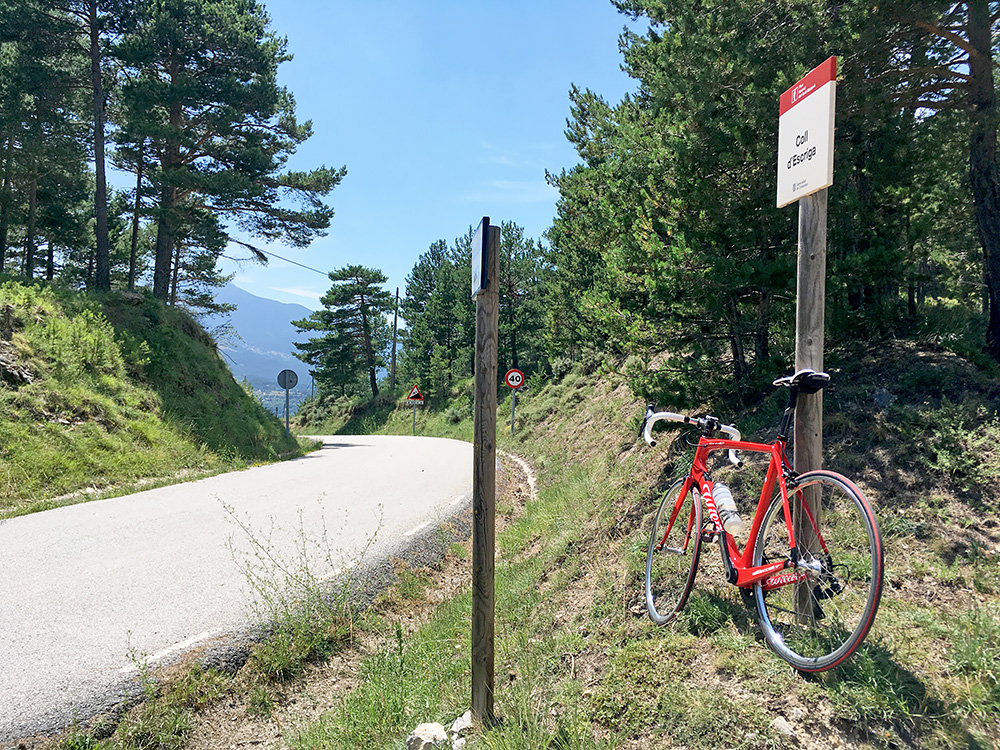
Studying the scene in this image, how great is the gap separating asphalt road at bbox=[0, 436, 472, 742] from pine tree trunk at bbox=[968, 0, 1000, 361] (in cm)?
808

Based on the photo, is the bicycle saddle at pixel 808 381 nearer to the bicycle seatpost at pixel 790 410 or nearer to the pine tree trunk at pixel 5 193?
the bicycle seatpost at pixel 790 410

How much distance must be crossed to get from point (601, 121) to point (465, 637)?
12.7m

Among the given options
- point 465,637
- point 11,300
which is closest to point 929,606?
point 465,637

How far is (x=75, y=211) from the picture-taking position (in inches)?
1088

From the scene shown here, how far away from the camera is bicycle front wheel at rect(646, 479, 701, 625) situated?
362 cm

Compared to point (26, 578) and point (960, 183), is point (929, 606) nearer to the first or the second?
point (26, 578)

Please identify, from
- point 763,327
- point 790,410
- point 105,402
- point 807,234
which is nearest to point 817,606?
point 790,410

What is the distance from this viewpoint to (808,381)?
3012 millimetres

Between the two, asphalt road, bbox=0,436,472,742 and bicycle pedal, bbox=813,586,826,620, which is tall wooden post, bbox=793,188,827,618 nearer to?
bicycle pedal, bbox=813,586,826,620

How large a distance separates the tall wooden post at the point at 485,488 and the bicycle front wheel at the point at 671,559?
1218mm

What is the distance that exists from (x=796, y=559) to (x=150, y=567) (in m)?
5.88

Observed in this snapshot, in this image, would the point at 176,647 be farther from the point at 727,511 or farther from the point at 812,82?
the point at 812,82

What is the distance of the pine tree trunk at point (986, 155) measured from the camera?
6602 mm

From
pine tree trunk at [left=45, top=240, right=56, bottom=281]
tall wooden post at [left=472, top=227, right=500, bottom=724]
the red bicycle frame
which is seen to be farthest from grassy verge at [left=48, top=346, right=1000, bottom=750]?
pine tree trunk at [left=45, top=240, right=56, bottom=281]
